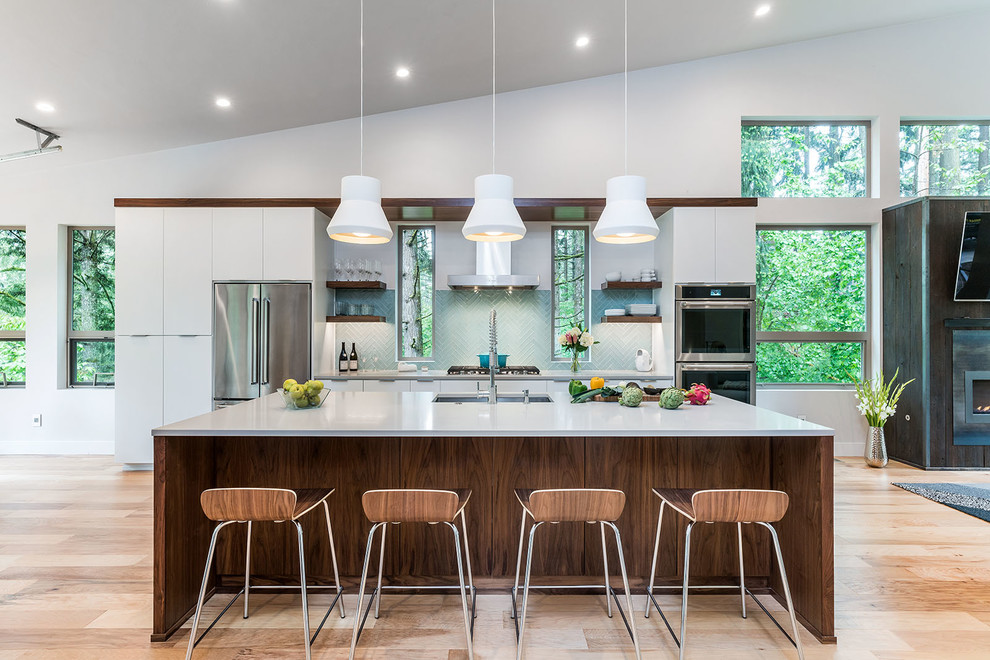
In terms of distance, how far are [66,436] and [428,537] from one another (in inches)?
192

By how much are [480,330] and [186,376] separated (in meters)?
2.70

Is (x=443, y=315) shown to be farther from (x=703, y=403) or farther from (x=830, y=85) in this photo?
(x=830, y=85)

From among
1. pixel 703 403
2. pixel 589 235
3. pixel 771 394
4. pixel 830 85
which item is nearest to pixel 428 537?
pixel 703 403

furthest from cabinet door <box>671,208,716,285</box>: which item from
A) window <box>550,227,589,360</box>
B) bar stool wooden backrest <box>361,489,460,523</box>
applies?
bar stool wooden backrest <box>361,489,460,523</box>

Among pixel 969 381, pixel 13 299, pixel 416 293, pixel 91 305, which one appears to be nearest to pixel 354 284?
pixel 416 293

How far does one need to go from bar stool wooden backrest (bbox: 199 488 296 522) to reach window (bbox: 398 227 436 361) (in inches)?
139

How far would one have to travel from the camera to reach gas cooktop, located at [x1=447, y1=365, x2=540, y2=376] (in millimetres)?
4970

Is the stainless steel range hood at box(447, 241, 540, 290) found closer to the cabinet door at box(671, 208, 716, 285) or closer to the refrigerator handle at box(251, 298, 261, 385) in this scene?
the cabinet door at box(671, 208, 716, 285)

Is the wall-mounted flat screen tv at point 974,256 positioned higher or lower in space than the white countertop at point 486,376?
higher

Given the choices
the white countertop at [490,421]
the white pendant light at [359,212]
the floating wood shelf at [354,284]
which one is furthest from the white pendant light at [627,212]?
the floating wood shelf at [354,284]

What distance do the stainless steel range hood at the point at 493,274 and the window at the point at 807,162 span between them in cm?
252

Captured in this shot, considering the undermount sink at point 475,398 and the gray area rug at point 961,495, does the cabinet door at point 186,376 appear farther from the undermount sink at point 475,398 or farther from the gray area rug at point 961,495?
the gray area rug at point 961,495

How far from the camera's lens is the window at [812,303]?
5582 millimetres

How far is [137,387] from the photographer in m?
4.80
